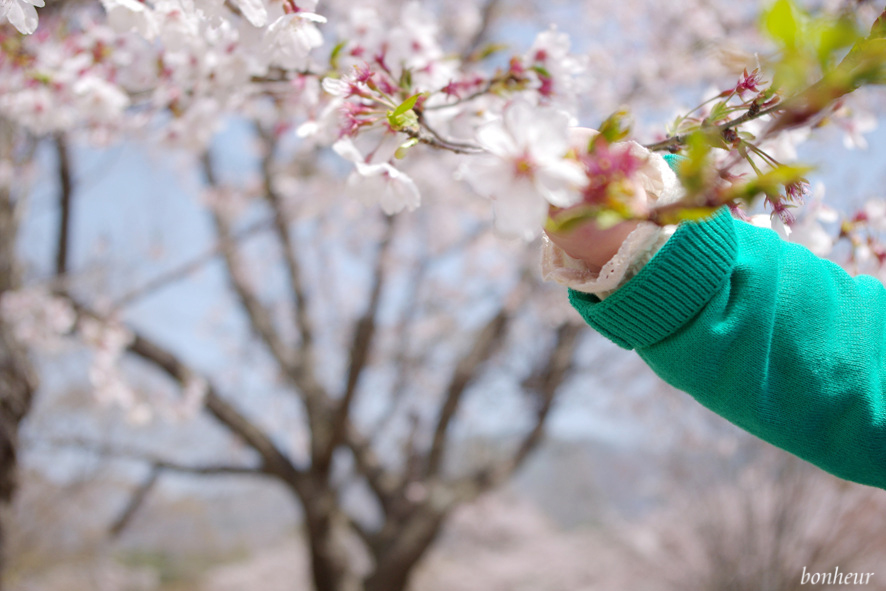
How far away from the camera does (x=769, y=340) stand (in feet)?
1.79

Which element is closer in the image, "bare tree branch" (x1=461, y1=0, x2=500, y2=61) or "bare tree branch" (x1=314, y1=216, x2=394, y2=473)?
"bare tree branch" (x1=314, y1=216, x2=394, y2=473)

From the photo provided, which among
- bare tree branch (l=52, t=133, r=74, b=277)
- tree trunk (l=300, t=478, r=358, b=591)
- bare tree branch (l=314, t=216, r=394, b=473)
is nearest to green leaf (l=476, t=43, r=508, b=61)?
bare tree branch (l=314, t=216, r=394, b=473)

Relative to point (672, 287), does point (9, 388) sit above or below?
below

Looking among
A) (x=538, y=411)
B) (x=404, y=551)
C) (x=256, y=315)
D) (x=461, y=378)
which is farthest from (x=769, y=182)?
(x=256, y=315)

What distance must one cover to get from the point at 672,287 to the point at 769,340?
5.3 inches

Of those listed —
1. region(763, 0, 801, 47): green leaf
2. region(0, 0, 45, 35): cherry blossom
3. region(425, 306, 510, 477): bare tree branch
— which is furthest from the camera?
region(425, 306, 510, 477): bare tree branch

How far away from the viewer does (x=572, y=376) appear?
383cm

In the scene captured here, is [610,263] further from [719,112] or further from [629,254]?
[719,112]

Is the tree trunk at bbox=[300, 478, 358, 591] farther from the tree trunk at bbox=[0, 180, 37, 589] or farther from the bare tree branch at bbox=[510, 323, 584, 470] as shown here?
the tree trunk at bbox=[0, 180, 37, 589]

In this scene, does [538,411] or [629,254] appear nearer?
[629,254]

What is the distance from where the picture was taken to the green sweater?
1.73 feet

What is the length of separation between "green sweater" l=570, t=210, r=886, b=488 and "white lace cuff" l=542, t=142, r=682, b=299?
0.02m

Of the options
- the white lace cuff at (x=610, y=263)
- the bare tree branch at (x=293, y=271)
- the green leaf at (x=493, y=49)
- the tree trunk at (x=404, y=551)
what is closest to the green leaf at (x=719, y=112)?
the white lace cuff at (x=610, y=263)

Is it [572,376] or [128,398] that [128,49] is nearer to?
[128,398]
